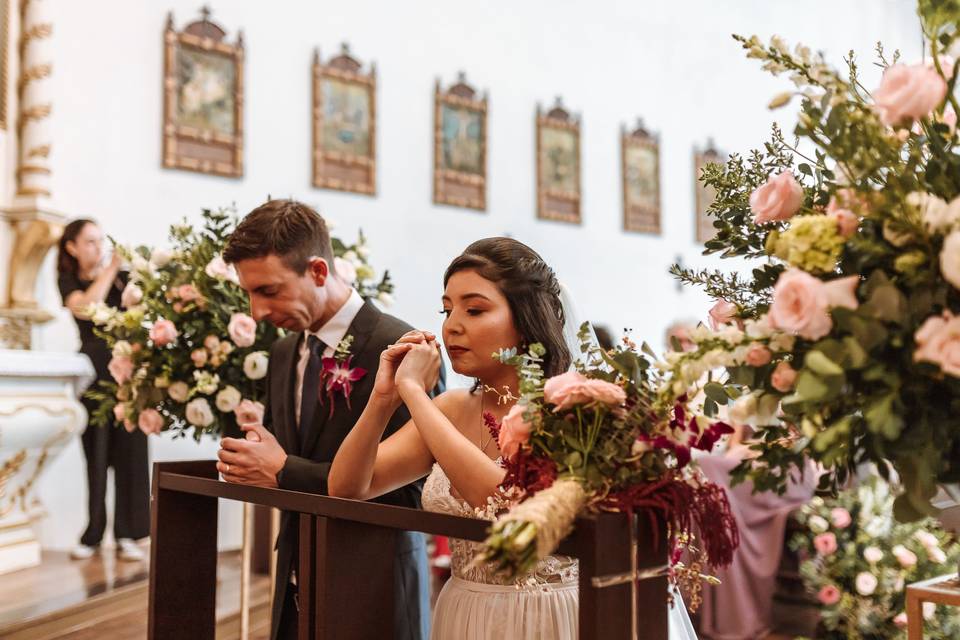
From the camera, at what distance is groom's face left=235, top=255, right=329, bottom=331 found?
2723 mm

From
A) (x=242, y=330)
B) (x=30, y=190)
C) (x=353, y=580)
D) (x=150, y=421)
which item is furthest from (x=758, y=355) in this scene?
(x=30, y=190)

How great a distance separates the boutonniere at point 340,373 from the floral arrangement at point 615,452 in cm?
105

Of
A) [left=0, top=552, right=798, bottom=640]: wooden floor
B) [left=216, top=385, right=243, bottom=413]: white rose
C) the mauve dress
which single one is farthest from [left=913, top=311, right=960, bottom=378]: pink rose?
the mauve dress

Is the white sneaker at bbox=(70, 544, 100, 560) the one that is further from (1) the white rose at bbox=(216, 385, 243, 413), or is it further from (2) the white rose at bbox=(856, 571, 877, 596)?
(2) the white rose at bbox=(856, 571, 877, 596)

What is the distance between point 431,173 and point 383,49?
1165 mm

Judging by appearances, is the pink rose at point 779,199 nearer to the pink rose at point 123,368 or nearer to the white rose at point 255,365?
the white rose at point 255,365

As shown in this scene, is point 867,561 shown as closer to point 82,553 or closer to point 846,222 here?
point 82,553

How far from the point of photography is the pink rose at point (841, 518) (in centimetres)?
Answer: 525

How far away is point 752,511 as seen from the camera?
5.96m

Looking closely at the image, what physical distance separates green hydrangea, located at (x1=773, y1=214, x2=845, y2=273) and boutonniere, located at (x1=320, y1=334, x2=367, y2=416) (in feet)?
4.90

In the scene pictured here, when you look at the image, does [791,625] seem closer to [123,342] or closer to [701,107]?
[123,342]

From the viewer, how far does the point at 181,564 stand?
2.49 metres

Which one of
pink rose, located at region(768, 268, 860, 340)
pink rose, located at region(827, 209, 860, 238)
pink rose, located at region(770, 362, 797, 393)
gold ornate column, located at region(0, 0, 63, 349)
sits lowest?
pink rose, located at region(770, 362, 797, 393)

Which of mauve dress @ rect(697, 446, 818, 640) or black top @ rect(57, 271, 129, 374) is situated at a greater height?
black top @ rect(57, 271, 129, 374)
